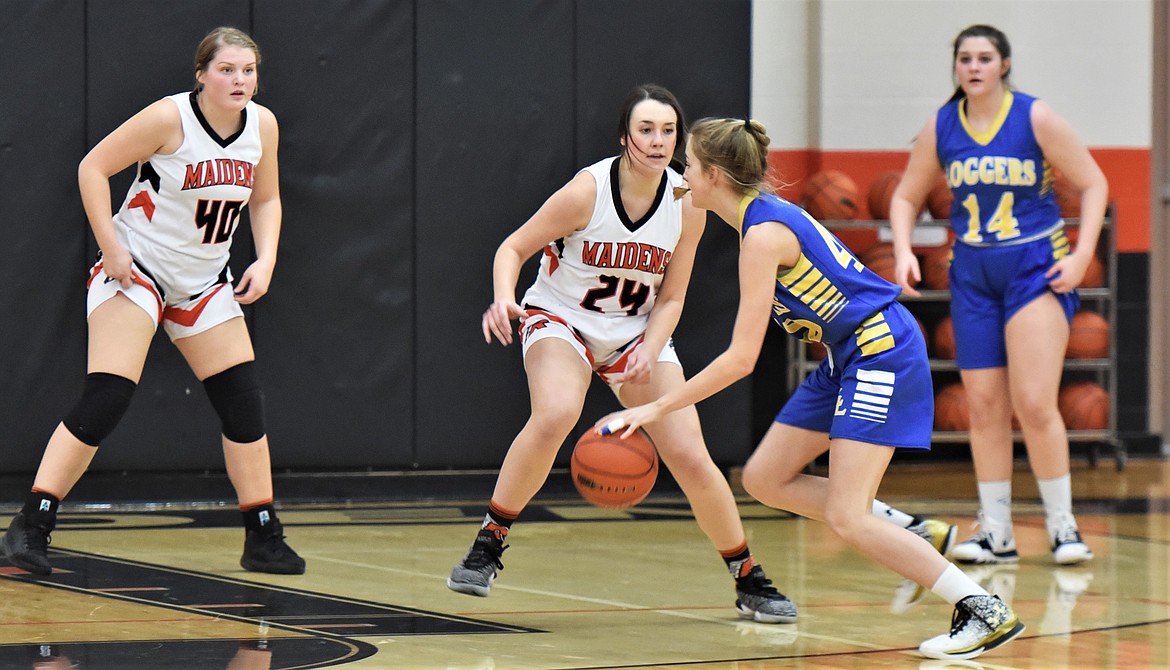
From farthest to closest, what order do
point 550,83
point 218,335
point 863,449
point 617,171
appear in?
point 550,83, point 218,335, point 617,171, point 863,449

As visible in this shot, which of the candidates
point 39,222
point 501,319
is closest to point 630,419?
point 501,319

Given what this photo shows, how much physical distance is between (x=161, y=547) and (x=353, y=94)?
259 centimetres

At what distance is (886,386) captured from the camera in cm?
430

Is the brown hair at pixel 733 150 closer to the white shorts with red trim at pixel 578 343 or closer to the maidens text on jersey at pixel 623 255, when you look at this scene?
the maidens text on jersey at pixel 623 255

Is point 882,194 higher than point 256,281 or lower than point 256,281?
higher

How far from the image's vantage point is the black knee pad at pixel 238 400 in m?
5.28

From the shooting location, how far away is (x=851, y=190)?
8.22 metres

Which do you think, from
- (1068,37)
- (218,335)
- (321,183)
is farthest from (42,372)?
(1068,37)

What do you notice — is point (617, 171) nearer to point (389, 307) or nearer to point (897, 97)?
point (389, 307)

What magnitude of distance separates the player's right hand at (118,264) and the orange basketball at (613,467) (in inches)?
64.3

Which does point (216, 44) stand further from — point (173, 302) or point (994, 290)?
point (994, 290)

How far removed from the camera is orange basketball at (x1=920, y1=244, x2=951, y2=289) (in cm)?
847

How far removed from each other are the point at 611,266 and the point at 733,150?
678 millimetres

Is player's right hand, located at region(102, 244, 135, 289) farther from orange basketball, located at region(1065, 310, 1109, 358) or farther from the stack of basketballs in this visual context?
orange basketball, located at region(1065, 310, 1109, 358)
